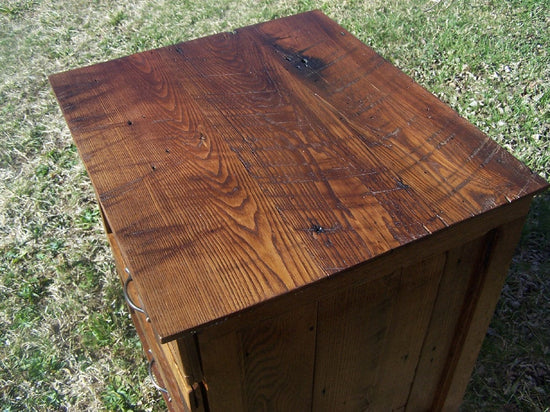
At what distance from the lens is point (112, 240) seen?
206cm

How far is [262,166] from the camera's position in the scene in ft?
4.49

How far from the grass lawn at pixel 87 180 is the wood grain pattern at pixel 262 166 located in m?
1.04

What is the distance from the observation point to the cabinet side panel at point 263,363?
3.96ft

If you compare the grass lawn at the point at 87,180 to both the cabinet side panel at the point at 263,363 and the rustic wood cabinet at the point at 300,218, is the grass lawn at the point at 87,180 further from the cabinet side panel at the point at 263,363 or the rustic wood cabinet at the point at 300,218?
the cabinet side panel at the point at 263,363

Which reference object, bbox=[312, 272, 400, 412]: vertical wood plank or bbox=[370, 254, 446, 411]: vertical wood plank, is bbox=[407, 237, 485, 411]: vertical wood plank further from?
bbox=[312, 272, 400, 412]: vertical wood plank

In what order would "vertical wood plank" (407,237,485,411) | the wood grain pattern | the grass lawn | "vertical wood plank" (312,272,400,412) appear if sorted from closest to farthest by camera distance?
the wood grain pattern, "vertical wood plank" (312,272,400,412), "vertical wood plank" (407,237,485,411), the grass lawn

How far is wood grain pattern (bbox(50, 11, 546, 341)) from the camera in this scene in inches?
44.9

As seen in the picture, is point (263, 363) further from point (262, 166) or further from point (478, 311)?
point (478, 311)

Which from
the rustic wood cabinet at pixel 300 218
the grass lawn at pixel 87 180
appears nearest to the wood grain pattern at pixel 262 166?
the rustic wood cabinet at pixel 300 218

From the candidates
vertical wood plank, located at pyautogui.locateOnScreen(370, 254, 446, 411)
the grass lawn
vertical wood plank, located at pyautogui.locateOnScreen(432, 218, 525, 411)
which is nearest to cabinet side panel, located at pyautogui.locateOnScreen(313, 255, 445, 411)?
vertical wood plank, located at pyautogui.locateOnScreen(370, 254, 446, 411)

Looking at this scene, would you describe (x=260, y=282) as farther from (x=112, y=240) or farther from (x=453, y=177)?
(x=112, y=240)

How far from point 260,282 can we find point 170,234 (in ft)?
0.73

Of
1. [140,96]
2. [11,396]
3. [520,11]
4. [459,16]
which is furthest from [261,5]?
[11,396]

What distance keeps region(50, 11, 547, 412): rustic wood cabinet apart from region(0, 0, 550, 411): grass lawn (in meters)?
0.50
